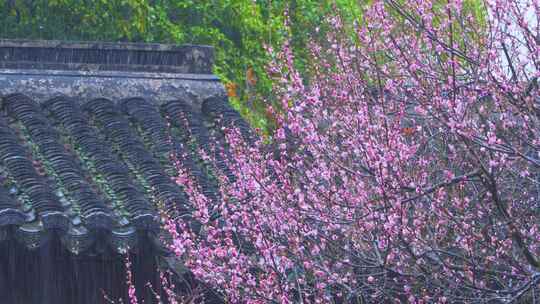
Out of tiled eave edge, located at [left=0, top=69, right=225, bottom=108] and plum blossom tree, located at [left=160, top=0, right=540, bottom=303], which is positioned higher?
tiled eave edge, located at [left=0, top=69, right=225, bottom=108]

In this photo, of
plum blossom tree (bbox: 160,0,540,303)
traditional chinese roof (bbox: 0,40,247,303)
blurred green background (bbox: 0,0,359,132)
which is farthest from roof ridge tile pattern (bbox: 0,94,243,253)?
blurred green background (bbox: 0,0,359,132)

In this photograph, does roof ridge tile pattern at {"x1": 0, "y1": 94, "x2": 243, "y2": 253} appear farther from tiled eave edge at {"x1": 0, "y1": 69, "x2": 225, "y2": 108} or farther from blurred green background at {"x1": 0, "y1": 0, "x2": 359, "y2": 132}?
blurred green background at {"x1": 0, "y1": 0, "x2": 359, "y2": 132}

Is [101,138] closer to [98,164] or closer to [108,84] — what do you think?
[98,164]

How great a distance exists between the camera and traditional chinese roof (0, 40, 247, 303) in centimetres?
500

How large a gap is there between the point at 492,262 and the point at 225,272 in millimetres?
1324

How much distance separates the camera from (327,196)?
4852 mm

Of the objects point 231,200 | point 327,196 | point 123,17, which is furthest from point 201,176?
point 123,17

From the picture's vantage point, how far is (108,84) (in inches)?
255

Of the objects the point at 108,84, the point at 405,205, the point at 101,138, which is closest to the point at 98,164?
the point at 101,138

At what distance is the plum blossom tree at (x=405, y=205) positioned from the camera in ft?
14.9

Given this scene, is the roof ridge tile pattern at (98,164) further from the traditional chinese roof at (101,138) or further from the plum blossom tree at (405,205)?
the plum blossom tree at (405,205)

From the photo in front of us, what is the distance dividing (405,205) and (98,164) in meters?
1.90

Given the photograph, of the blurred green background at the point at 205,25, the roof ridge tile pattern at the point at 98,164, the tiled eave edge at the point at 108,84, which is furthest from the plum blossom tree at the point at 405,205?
the blurred green background at the point at 205,25

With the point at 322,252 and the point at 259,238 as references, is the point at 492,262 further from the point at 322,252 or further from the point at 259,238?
the point at 259,238
